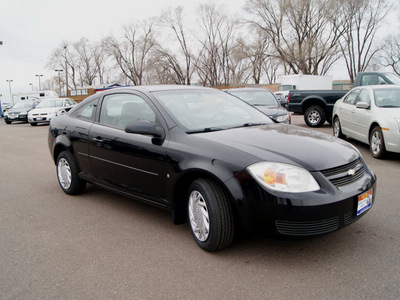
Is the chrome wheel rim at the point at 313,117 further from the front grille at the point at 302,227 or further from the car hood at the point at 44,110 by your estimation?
the car hood at the point at 44,110

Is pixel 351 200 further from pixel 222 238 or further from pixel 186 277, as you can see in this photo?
pixel 186 277

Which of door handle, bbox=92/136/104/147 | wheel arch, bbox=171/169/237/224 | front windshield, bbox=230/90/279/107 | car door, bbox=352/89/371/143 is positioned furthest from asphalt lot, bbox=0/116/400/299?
front windshield, bbox=230/90/279/107

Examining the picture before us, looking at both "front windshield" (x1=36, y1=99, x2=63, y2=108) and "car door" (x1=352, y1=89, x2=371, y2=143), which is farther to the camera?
"front windshield" (x1=36, y1=99, x2=63, y2=108)

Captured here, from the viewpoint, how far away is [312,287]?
2.48 meters

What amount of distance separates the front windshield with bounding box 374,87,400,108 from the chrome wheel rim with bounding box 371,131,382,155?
0.66 metres

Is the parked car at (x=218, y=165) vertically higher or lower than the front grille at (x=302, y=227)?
higher

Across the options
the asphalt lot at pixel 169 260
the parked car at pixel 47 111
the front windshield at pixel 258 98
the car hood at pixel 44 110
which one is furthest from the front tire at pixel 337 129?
the car hood at pixel 44 110

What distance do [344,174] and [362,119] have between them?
5186 mm

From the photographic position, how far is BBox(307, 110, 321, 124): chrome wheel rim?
40.4 feet

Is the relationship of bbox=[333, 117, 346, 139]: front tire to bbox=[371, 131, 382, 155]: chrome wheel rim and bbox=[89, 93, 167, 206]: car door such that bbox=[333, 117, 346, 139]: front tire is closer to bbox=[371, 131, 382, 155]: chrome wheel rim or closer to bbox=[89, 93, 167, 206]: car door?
bbox=[371, 131, 382, 155]: chrome wheel rim

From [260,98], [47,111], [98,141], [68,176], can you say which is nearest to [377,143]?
[260,98]

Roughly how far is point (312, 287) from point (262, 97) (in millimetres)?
8408

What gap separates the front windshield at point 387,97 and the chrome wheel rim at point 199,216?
5.57 metres

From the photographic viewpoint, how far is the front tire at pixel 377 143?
6.60 m
